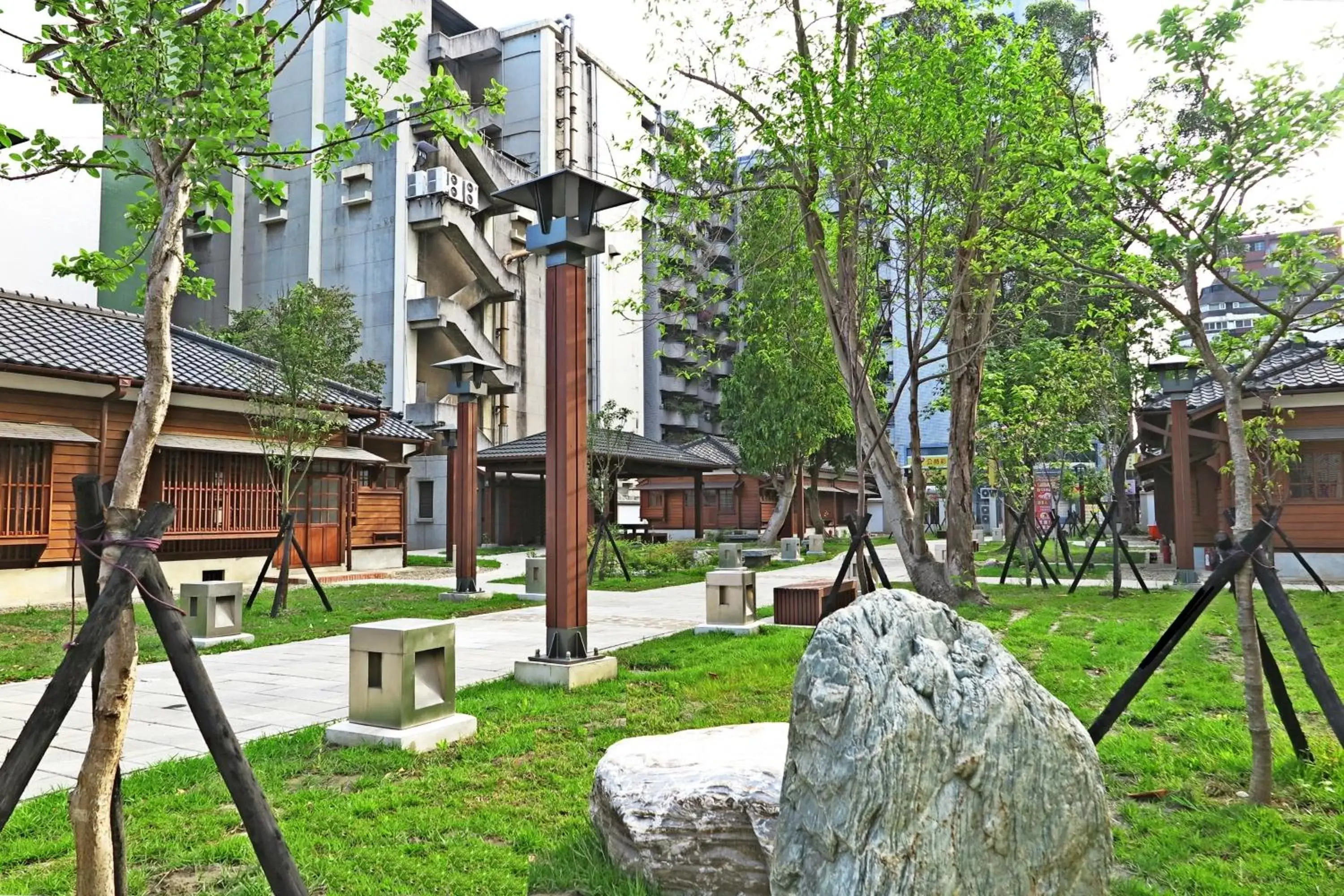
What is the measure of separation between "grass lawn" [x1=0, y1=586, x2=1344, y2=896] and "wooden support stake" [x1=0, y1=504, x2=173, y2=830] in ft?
3.87

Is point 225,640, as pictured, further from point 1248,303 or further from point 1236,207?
Result: point 1248,303

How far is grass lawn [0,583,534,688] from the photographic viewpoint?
27.9 ft

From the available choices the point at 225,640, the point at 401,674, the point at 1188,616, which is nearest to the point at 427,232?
the point at 225,640

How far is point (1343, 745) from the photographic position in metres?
3.71

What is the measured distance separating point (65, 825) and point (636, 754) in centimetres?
263

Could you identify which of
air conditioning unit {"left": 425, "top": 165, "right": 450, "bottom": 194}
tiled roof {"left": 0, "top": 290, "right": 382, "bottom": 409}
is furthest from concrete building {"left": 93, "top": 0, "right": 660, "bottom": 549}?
tiled roof {"left": 0, "top": 290, "right": 382, "bottom": 409}

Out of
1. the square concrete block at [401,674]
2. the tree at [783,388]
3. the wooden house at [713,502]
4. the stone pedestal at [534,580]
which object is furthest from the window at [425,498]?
the square concrete block at [401,674]

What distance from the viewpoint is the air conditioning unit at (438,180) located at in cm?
3091

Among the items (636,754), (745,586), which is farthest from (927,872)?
(745,586)

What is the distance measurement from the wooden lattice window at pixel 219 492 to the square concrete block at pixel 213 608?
18.8 ft

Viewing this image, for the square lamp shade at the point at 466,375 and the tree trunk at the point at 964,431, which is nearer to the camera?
the tree trunk at the point at 964,431

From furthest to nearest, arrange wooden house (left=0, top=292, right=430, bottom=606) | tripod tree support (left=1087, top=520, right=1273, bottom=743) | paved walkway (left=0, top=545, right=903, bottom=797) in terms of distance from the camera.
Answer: wooden house (left=0, top=292, right=430, bottom=606) → paved walkway (left=0, top=545, right=903, bottom=797) → tripod tree support (left=1087, top=520, right=1273, bottom=743)

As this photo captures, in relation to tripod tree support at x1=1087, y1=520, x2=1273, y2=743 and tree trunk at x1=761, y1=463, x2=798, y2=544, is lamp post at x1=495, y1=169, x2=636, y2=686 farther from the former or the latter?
tree trunk at x1=761, y1=463, x2=798, y2=544

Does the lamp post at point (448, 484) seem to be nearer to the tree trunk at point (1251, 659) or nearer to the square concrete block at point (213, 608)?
the square concrete block at point (213, 608)
